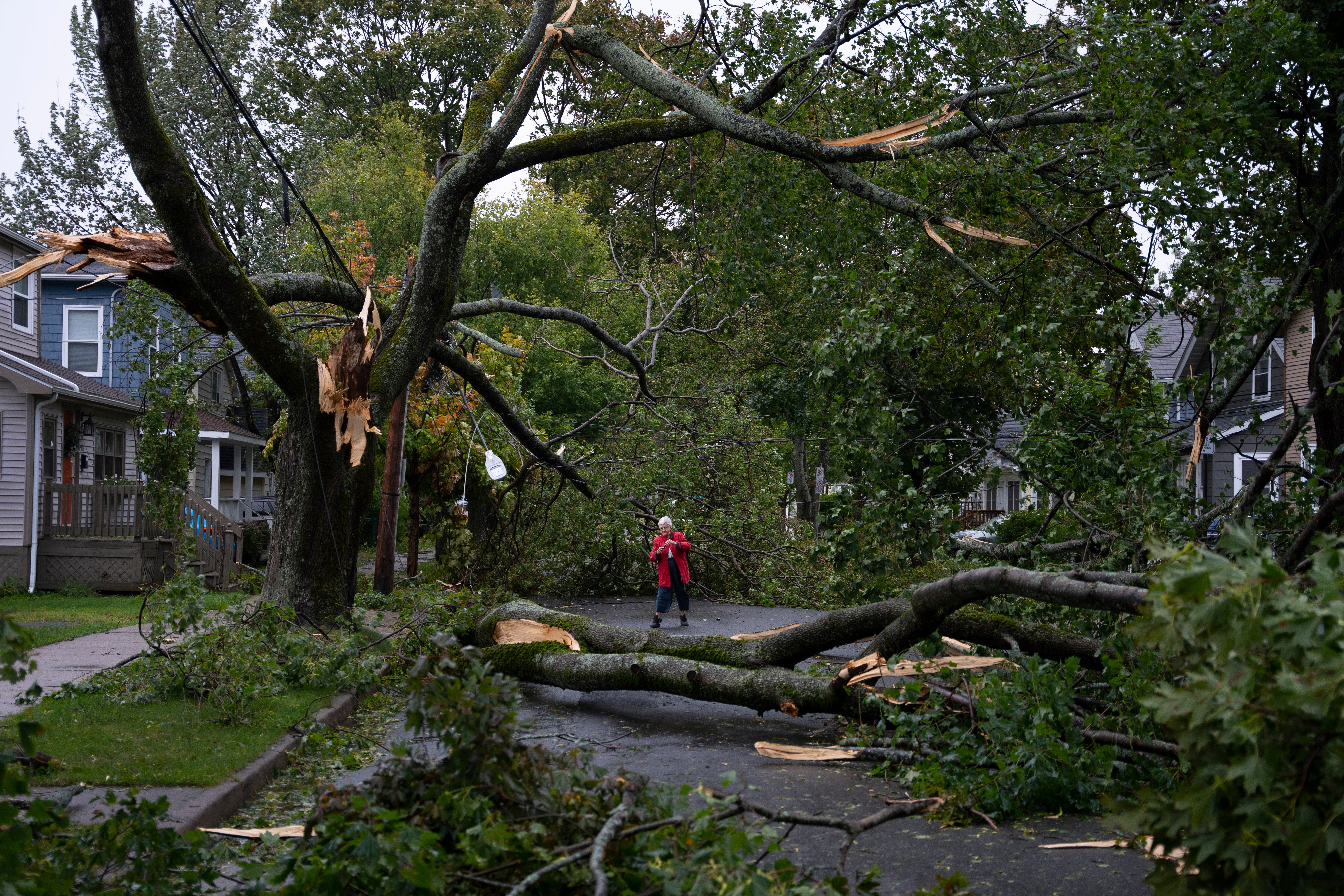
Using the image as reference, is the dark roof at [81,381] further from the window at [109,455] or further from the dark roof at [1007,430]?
the dark roof at [1007,430]

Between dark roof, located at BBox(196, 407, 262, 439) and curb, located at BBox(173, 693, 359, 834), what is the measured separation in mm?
22571

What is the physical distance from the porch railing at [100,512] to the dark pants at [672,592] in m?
10.2

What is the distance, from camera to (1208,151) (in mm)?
7039

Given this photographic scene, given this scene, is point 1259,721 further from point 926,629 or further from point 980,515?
point 980,515

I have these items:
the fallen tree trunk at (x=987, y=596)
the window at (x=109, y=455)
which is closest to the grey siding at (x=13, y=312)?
the window at (x=109, y=455)

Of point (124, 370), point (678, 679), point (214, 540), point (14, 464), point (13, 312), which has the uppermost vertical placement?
point (13, 312)

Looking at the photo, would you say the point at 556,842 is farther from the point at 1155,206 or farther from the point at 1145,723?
the point at 1155,206

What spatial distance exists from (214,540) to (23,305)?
226 inches

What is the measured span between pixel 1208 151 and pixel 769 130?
3.89 meters

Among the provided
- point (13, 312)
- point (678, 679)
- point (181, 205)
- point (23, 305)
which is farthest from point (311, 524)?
point (23, 305)

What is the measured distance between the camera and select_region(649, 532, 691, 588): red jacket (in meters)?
14.6

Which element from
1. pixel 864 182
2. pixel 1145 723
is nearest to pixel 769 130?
pixel 864 182

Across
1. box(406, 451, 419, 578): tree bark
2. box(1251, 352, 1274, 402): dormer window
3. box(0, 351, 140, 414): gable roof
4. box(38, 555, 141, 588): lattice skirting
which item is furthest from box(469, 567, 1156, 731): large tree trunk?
box(1251, 352, 1274, 402): dormer window

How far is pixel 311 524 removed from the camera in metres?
10.4
